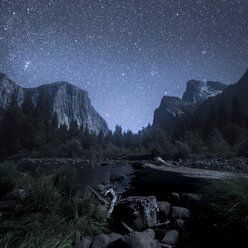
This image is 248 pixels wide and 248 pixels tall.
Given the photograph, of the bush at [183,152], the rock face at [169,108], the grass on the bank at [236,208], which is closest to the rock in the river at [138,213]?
the grass on the bank at [236,208]

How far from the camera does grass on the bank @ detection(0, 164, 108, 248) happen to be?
223 cm

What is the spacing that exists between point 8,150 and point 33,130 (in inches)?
353

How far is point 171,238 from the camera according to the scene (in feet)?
8.66

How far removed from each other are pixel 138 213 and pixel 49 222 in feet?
5.88

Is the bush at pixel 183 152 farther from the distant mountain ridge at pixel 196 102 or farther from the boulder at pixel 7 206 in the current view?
→ the distant mountain ridge at pixel 196 102

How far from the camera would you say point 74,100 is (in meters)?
142

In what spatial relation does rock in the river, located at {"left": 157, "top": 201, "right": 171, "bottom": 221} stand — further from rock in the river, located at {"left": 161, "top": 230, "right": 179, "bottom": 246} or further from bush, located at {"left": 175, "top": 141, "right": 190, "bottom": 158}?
bush, located at {"left": 175, "top": 141, "right": 190, "bottom": 158}

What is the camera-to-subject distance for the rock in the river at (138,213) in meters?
3.12

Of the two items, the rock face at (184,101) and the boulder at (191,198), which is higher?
the rock face at (184,101)

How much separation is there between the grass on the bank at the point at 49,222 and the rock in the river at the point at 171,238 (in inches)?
47.8

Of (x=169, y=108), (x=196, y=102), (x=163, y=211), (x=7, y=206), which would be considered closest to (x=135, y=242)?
(x=163, y=211)

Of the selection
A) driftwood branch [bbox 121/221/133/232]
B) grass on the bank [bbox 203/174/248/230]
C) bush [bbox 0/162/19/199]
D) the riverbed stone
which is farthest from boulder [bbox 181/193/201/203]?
bush [bbox 0/162/19/199]

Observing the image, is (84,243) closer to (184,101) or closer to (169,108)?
(169,108)

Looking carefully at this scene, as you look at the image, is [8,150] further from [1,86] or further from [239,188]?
[1,86]
